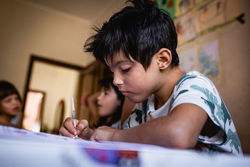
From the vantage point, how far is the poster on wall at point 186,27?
1503 millimetres

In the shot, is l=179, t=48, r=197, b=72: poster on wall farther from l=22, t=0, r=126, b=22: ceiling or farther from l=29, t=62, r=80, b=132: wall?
l=29, t=62, r=80, b=132: wall

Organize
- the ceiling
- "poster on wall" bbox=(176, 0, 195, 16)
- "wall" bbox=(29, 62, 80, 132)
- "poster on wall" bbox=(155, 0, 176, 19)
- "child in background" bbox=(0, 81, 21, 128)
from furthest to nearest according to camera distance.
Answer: "wall" bbox=(29, 62, 80, 132)
the ceiling
"child in background" bbox=(0, 81, 21, 128)
"poster on wall" bbox=(155, 0, 176, 19)
"poster on wall" bbox=(176, 0, 195, 16)

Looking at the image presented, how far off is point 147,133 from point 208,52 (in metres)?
1.11

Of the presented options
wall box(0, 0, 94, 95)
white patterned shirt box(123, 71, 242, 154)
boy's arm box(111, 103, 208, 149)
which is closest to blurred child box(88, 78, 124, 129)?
white patterned shirt box(123, 71, 242, 154)

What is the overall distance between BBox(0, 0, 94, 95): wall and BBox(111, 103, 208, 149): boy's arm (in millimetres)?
2616

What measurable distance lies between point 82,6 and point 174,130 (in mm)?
→ 3379

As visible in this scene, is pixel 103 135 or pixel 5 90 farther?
pixel 5 90

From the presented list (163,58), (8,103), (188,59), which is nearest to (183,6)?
(188,59)

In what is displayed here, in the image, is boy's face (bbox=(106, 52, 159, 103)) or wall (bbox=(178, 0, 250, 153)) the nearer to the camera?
boy's face (bbox=(106, 52, 159, 103))

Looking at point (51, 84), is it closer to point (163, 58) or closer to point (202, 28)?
point (202, 28)

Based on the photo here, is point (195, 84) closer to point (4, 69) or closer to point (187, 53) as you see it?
point (187, 53)

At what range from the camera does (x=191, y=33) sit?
59.4 inches

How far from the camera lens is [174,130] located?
37 centimetres

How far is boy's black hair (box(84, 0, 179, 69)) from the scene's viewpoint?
0.63 metres
